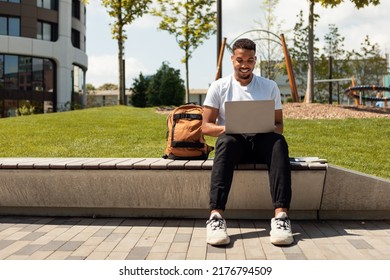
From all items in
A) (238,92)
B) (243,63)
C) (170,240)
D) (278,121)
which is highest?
(243,63)

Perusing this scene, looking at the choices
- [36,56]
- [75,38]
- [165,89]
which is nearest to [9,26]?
[36,56]

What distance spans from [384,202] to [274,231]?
147 cm

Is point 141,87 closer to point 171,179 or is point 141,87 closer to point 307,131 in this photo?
point 307,131

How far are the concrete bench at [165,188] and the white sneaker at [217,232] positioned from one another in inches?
24.8

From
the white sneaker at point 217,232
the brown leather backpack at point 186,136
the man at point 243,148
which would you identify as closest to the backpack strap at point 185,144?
the brown leather backpack at point 186,136

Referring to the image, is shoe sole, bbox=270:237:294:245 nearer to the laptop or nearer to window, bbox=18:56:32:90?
the laptop

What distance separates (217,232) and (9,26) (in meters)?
36.0

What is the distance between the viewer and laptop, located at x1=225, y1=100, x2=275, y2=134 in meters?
3.82

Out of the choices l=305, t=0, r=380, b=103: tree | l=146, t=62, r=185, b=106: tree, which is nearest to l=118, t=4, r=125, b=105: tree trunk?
l=305, t=0, r=380, b=103: tree

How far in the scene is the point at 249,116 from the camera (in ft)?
12.7

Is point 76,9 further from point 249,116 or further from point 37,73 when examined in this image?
point 249,116

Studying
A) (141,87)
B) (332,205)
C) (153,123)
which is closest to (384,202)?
(332,205)

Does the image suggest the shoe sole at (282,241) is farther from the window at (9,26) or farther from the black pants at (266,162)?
Answer: the window at (9,26)

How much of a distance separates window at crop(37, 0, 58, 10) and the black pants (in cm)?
3659
